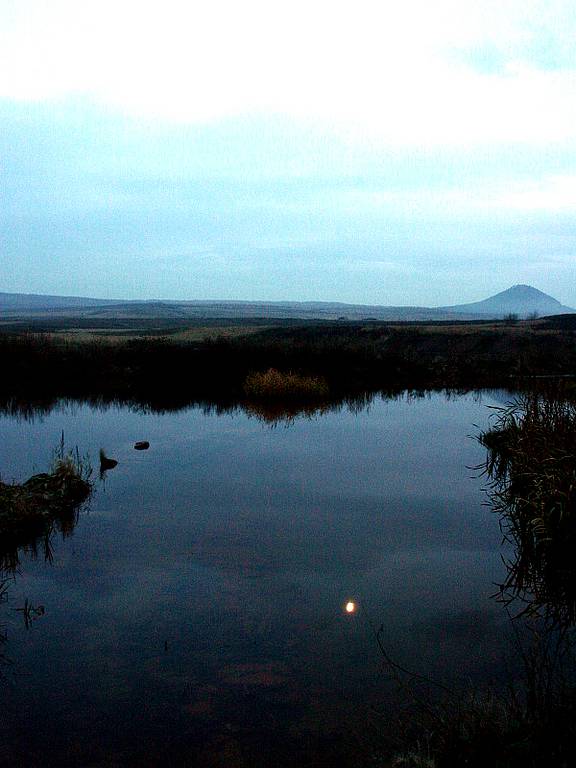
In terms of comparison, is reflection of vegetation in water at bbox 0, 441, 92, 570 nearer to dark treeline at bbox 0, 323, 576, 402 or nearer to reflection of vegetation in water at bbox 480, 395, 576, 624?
reflection of vegetation in water at bbox 480, 395, 576, 624

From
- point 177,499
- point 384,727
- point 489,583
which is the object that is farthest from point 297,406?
point 384,727

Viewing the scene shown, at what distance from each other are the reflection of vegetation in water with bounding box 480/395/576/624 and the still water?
1.33 feet

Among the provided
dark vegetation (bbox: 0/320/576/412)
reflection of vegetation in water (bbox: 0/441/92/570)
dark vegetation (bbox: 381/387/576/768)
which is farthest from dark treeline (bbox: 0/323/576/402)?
dark vegetation (bbox: 381/387/576/768)

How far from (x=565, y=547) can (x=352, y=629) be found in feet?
10.2

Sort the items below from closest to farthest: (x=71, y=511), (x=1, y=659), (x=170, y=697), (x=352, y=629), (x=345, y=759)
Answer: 1. (x=345, y=759)
2. (x=170, y=697)
3. (x=1, y=659)
4. (x=352, y=629)
5. (x=71, y=511)

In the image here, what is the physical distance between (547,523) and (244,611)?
4068mm

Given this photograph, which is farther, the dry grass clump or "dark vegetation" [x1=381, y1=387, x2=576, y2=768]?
the dry grass clump

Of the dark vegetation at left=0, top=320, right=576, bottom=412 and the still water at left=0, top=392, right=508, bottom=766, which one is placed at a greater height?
the dark vegetation at left=0, top=320, right=576, bottom=412

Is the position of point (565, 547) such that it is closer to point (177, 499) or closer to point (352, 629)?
point (352, 629)

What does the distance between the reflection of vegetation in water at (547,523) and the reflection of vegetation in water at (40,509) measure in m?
6.75

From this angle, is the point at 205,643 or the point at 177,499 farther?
the point at 177,499

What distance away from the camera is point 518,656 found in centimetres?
709

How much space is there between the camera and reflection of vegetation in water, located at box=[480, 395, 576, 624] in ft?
28.0

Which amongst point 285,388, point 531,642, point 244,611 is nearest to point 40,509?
point 244,611
